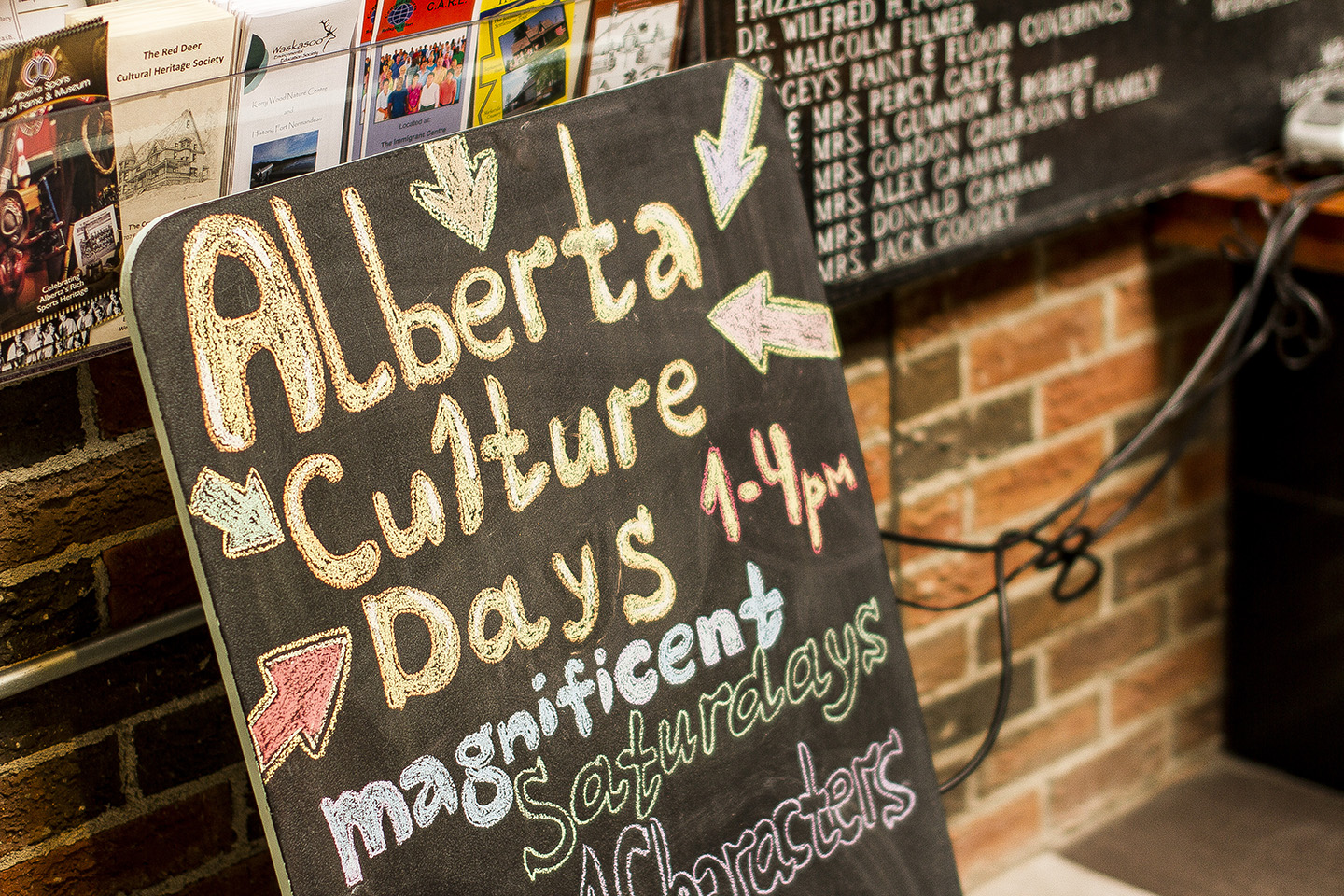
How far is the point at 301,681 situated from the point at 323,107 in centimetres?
39

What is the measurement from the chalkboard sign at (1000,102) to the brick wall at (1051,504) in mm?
110

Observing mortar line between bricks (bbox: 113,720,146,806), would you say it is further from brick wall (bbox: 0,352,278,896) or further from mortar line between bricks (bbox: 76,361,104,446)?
mortar line between bricks (bbox: 76,361,104,446)

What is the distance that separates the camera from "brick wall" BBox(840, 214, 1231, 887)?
54.6 inches

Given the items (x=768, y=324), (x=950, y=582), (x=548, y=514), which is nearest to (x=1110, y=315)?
(x=950, y=582)

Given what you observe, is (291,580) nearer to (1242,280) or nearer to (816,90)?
(816,90)

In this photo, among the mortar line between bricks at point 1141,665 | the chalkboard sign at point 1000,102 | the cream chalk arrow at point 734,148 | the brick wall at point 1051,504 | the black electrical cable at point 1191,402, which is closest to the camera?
the cream chalk arrow at point 734,148

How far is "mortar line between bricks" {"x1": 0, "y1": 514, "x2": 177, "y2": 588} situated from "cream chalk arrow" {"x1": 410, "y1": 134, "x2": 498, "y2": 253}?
367 millimetres

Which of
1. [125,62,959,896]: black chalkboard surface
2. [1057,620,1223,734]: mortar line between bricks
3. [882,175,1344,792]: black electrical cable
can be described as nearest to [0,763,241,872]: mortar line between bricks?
[125,62,959,896]: black chalkboard surface

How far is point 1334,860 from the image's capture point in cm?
154

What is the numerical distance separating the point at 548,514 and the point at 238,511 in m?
0.19

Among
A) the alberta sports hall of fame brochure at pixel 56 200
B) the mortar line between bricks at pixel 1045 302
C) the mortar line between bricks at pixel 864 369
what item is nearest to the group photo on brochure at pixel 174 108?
the alberta sports hall of fame brochure at pixel 56 200

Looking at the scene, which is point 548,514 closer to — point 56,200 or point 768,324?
point 768,324

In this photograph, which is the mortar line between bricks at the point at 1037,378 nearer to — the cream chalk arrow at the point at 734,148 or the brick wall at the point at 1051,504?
the brick wall at the point at 1051,504

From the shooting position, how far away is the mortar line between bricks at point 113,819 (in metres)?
0.93
